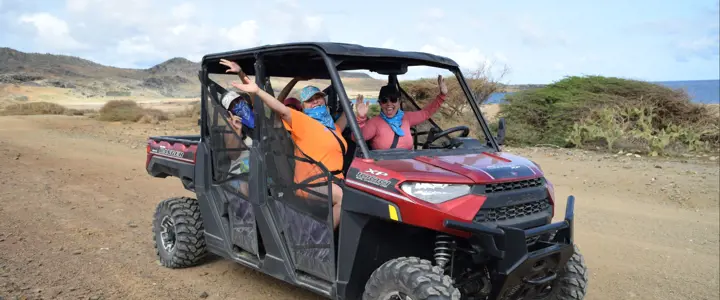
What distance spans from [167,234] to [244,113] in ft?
5.98

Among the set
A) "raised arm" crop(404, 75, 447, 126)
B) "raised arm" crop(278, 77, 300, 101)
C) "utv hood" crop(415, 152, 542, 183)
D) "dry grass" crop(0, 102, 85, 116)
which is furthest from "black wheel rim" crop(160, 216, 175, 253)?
"dry grass" crop(0, 102, 85, 116)

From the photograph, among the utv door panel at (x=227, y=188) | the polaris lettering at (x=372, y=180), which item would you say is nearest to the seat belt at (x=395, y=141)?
the polaris lettering at (x=372, y=180)

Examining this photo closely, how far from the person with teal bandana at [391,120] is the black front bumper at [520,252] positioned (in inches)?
56.9

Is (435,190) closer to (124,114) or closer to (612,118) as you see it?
(612,118)

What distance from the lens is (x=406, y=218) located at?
3.49 m

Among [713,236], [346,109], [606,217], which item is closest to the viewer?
[346,109]

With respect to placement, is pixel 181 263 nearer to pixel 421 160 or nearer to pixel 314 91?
pixel 314 91

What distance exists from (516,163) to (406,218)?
980 mm

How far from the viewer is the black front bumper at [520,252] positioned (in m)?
3.33

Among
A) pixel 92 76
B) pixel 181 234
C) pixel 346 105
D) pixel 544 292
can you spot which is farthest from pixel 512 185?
pixel 92 76

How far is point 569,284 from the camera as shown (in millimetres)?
4203

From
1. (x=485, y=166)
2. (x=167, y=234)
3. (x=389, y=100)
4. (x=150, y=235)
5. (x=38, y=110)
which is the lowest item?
(x=150, y=235)

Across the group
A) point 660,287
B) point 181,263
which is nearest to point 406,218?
point 181,263

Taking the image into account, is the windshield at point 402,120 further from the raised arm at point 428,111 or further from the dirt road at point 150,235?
the dirt road at point 150,235
